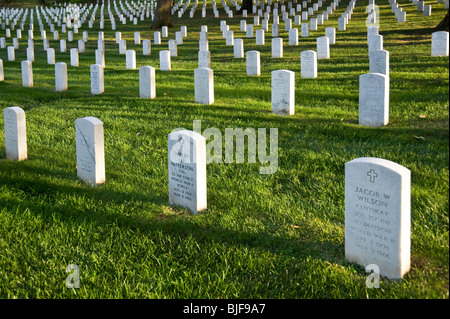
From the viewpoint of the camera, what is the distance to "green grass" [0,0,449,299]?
4160mm

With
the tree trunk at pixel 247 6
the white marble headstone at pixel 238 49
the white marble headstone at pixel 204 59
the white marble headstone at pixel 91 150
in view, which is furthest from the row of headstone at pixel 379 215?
the tree trunk at pixel 247 6

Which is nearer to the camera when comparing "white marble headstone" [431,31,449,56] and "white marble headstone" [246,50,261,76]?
"white marble headstone" [246,50,261,76]

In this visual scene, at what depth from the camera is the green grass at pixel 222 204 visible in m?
4.16

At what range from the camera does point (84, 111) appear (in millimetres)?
10523

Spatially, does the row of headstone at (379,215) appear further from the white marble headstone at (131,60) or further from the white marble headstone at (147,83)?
the white marble headstone at (131,60)

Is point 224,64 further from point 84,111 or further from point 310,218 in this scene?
point 310,218

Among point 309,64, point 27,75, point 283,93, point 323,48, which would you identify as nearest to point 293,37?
point 323,48

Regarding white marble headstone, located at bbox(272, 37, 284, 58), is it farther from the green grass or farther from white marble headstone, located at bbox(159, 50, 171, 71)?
the green grass

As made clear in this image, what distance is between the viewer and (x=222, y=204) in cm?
571

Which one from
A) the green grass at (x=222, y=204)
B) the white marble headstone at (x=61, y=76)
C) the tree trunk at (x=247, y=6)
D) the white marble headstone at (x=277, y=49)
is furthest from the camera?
the tree trunk at (x=247, y=6)

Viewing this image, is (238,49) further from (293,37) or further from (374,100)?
(374,100)

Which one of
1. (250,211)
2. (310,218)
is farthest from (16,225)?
(310,218)

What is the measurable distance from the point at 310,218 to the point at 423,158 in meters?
2.06

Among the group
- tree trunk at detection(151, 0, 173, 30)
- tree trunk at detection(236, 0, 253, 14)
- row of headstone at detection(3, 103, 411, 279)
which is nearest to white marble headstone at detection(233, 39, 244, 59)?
tree trunk at detection(151, 0, 173, 30)
